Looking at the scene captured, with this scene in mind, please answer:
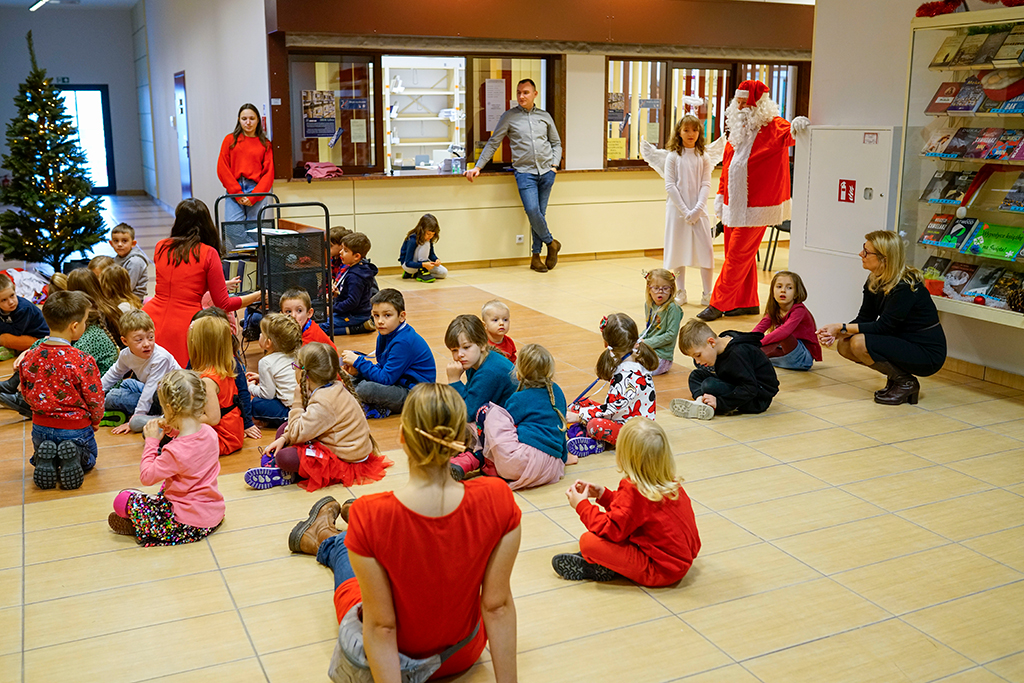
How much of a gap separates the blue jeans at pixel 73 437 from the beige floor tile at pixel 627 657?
255cm

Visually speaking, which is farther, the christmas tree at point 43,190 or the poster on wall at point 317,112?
the poster on wall at point 317,112

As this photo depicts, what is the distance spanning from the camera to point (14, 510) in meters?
4.07

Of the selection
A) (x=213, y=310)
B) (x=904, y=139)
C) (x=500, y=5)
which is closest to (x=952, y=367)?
(x=904, y=139)

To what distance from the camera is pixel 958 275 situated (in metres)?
5.97

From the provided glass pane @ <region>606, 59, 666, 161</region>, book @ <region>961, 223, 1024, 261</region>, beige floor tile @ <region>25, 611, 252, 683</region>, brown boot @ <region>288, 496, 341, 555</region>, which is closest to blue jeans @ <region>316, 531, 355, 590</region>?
brown boot @ <region>288, 496, 341, 555</region>

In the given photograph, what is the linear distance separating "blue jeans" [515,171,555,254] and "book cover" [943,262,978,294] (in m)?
4.97

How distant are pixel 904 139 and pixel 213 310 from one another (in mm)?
4525

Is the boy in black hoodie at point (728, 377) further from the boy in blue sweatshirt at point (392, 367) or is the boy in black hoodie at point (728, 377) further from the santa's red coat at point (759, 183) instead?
the santa's red coat at point (759, 183)

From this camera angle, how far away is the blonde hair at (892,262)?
18.1 feet

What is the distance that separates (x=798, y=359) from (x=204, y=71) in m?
9.58

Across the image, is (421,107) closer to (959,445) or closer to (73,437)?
(73,437)

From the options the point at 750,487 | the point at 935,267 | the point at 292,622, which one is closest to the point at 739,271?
the point at 935,267

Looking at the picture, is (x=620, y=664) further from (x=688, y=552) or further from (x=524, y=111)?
(x=524, y=111)

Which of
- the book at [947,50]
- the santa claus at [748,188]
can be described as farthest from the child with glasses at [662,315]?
the book at [947,50]
